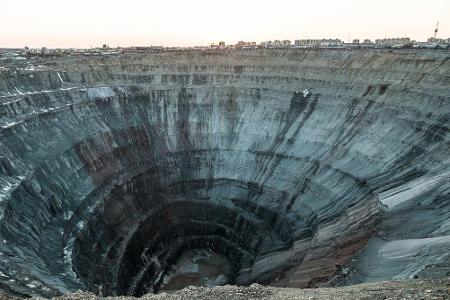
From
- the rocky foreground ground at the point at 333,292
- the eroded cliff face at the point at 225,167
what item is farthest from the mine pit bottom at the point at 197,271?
the rocky foreground ground at the point at 333,292

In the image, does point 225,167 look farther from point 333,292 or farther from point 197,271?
point 333,292

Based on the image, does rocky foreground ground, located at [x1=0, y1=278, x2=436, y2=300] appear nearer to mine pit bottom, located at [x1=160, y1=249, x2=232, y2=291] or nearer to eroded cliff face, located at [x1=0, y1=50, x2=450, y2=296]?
eroded cliff face, located at [x1=0, y1=50, x2=450, y2=296]

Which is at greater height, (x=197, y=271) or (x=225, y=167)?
(x=225, y=167)

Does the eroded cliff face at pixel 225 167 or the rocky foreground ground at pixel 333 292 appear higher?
the eroded cliff face at pixel 225 167

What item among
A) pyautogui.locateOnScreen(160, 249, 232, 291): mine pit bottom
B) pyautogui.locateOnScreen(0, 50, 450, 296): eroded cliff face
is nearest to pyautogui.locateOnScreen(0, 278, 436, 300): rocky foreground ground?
pyautogui.locateOnScreen(0, 50, 450, 296): eroded cliff face

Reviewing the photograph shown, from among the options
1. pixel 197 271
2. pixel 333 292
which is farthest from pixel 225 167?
pixel 333 292

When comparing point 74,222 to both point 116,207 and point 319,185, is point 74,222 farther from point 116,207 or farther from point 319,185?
point 319,185

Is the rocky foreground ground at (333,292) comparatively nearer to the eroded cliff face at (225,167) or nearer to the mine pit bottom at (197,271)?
the eroded cliff face at (225,167)

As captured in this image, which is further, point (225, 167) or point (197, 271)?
point (225, 167)
